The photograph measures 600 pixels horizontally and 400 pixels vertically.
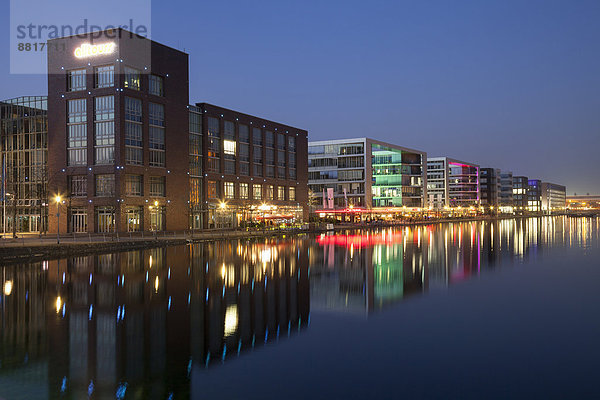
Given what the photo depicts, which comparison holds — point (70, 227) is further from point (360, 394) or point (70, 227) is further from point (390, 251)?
point (360, 394)

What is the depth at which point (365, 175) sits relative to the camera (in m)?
145

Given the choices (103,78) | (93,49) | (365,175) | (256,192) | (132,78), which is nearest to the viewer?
(103,78)

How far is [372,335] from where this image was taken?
16.6 meters

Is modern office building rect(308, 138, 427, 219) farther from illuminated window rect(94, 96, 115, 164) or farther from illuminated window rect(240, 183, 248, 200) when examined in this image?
illuminated window rect(94, 96, 115, 164)

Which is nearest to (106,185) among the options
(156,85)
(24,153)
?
(156,85)

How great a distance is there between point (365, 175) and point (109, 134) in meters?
84.9

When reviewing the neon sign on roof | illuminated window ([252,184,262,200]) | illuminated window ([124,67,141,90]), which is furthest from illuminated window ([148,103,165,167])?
illuminated window ([252,184,262,200])

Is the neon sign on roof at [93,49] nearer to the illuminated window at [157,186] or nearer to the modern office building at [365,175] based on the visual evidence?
the illuminated window at [157,186]

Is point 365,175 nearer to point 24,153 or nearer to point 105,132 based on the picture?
point 105,132

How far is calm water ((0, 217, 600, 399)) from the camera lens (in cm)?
1175

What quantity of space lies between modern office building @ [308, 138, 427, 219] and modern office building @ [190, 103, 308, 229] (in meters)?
21.6

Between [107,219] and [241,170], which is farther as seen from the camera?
[241,170]

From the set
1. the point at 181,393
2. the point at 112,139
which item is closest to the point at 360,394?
the point at 181,393

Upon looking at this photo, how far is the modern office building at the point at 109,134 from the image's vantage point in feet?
242
